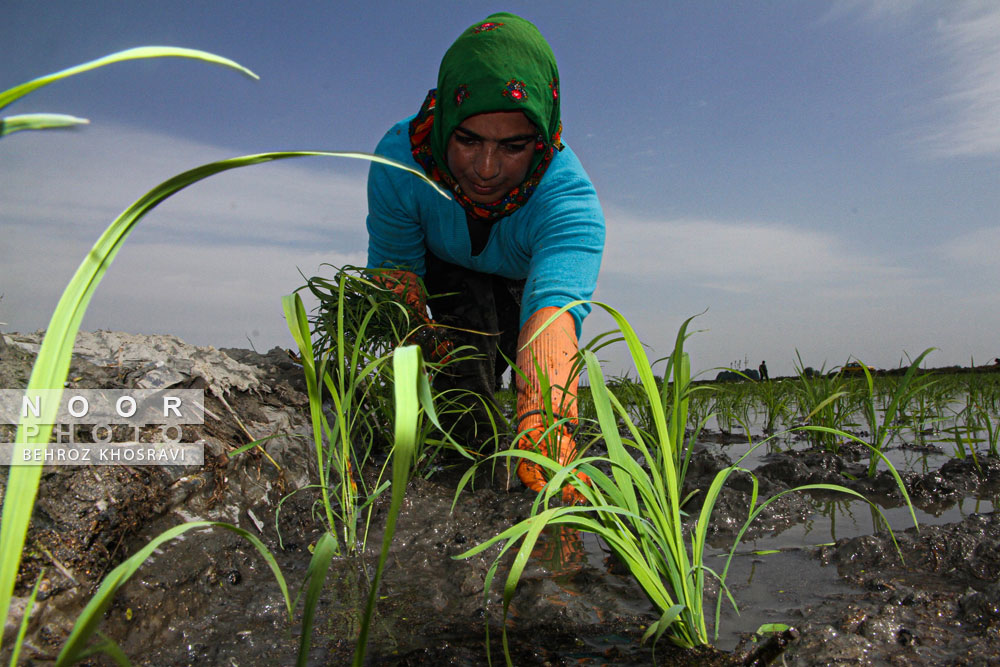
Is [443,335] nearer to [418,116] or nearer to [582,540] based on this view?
[418,116]

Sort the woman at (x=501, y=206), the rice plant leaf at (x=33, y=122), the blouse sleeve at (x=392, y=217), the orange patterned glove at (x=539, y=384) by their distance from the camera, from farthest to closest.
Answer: the blouse sleeve at (x=392, y=217) < the woman at (x=501, y=206) < the orange patterned glove at (x=539, y=384) < the rice plant leaf at (x=33, y=122)

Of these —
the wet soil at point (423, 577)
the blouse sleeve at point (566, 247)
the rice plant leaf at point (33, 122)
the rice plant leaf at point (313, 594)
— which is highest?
the blouse sleeve at point (566, 247)

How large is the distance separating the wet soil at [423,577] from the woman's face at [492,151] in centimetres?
117

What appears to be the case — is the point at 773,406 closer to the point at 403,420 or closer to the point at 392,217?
the point at 392,217

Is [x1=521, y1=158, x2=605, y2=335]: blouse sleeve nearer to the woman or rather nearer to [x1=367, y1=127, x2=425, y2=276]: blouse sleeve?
the woman

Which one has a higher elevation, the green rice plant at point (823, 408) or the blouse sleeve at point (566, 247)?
the blouse sleeve at point (566, 247)

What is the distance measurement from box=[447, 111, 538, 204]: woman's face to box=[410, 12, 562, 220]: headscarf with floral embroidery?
0.04 meters

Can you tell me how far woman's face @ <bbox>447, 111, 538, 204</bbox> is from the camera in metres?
2.14

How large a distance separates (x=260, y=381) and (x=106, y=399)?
61 centimetres

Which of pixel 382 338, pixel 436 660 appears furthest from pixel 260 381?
pixel 436 660

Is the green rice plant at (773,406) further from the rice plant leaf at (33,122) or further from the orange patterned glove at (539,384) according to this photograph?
the rice plant leaf at (33,122)

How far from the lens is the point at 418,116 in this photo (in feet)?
8.36

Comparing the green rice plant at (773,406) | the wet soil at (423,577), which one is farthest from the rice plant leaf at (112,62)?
the green rice plant at (773,406)

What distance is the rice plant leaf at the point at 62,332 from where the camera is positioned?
0.47 meters
